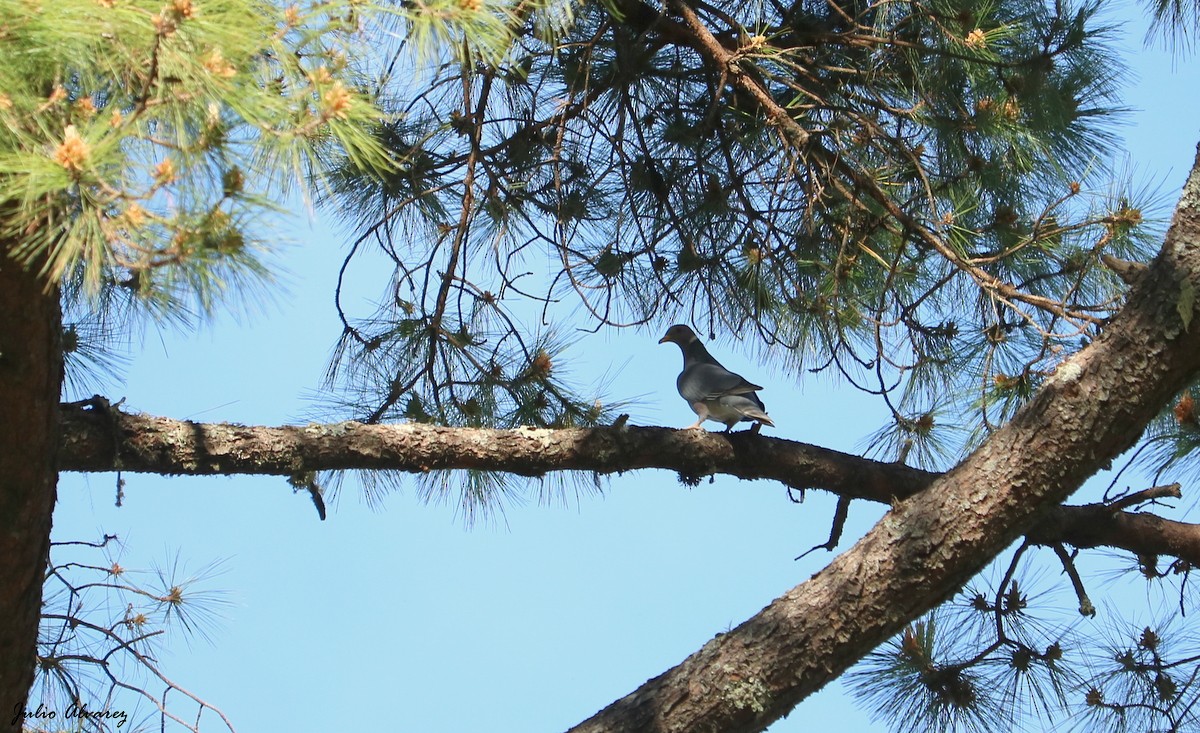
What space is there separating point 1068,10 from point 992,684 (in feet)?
6.19

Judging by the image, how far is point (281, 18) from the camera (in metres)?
1.57

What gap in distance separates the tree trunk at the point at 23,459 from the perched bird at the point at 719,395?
1.60 m

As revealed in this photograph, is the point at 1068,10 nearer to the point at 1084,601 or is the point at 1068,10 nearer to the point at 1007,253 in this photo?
the point at 1007,253

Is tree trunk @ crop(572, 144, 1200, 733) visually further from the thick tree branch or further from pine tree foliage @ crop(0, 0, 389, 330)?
pine tree foliage @ crop(0, 0, 389, 330)

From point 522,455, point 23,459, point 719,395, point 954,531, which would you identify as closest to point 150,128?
point 23,459

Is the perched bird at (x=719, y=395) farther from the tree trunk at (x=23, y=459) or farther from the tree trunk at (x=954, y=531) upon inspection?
the tree trunk at (x=23, y=459)

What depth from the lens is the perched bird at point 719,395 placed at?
307 centimetres

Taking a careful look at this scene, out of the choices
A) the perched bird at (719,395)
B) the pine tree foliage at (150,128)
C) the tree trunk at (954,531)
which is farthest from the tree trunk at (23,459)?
the perched bird at (719,395)

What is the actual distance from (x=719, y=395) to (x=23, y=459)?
1.91 meters

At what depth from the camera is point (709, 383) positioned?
3248 millimetres

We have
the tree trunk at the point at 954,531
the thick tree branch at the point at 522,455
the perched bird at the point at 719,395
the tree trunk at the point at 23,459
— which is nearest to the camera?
the tree trunk at the point at 23,459

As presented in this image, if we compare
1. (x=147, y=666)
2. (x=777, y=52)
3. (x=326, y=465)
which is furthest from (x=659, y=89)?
(x=147, y=666)

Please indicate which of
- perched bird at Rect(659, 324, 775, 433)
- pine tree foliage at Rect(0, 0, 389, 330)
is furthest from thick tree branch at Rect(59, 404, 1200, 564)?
pine tree foliage at Rect(0, 0, 389, 330)

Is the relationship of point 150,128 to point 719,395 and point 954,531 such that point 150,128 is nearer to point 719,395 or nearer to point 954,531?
point 954,531
